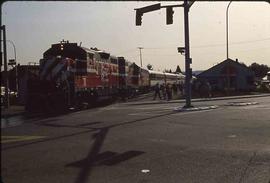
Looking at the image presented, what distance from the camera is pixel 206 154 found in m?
11.2

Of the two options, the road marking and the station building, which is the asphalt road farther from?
the station building

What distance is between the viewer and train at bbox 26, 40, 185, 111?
15.1 m

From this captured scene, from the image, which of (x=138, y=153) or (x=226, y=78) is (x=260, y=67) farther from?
(x=226, y=78)

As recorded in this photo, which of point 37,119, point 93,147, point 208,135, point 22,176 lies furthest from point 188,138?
point 37,119

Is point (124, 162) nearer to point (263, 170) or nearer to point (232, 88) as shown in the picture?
point (263, 170)

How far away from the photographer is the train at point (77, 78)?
49.6ft

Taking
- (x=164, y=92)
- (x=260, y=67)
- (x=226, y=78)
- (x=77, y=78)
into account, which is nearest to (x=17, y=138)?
(x=260, y=67)

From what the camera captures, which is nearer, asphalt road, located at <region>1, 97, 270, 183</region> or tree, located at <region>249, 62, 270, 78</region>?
tree, located at <region>249, 62, 270, 78</region>

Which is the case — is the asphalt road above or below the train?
below

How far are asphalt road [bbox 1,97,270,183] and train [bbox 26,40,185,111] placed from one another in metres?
1.18

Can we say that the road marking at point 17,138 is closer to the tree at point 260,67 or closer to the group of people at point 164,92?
the tree at point 260,67

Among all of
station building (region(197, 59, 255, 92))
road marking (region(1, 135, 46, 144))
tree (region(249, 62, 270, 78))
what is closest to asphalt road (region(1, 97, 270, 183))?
road marking (region(1, 135, 46, 144))

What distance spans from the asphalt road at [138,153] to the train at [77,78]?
118 centimetres

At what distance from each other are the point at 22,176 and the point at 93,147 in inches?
162
